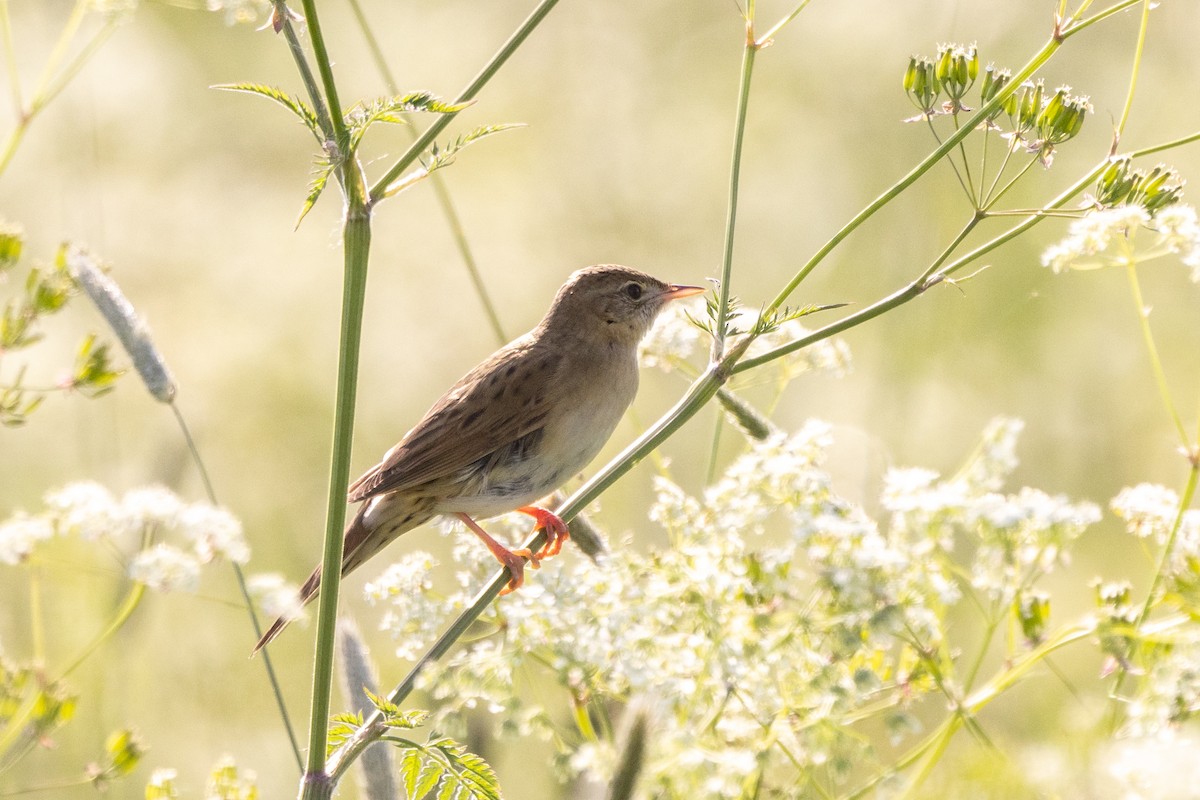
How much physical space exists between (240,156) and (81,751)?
337cm

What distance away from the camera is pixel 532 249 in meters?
5.56

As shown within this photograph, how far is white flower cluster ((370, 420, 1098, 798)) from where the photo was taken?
7.01 ft

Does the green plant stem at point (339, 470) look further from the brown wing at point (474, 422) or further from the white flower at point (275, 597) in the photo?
the brown wing at point (474, 422)

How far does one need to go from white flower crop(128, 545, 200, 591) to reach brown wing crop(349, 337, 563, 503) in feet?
3.94

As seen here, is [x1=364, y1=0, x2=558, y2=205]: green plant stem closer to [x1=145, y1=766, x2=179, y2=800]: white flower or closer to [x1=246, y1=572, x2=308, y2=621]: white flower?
[x1=246, y1=572, x2=308, y2=621]: white flower

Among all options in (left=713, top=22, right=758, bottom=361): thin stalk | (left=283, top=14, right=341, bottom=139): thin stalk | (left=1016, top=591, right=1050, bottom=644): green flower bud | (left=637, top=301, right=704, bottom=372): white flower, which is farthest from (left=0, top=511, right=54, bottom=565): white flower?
(left=1016, top=591, right=1050, bottom=644): green flower bud

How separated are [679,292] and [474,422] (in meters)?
0.90

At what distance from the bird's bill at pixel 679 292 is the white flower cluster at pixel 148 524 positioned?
7.04ft

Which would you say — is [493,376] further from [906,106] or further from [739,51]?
[739,51]

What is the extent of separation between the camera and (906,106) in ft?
17.7

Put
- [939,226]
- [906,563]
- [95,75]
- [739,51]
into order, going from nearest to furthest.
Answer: [906,563] < [939,226] < [95,75] < [739,51]

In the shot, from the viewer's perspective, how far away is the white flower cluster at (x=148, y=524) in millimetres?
1989

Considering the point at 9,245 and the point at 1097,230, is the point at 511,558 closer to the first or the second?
the point at 9,245

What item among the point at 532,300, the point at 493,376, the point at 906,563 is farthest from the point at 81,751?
the point at 532,300
